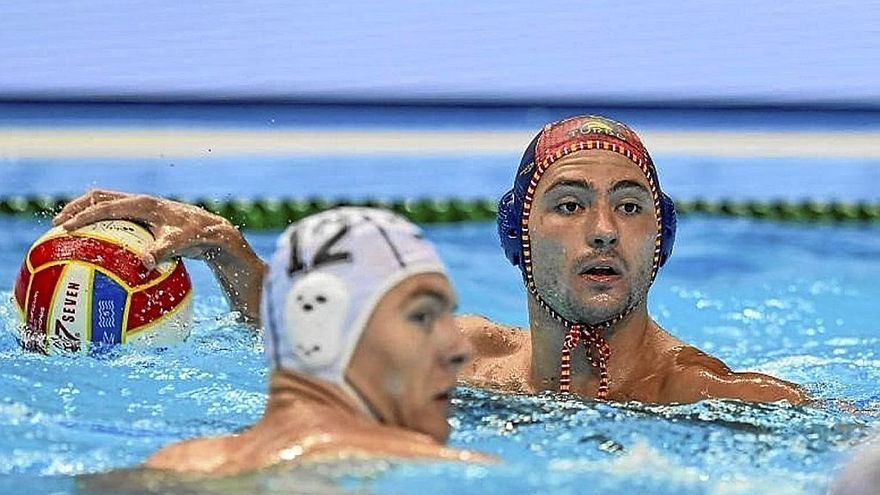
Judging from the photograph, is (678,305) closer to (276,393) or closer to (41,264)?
(41,264)

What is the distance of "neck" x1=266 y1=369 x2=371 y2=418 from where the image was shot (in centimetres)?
230

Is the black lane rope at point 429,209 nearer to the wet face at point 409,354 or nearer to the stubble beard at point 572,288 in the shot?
the stubble beard at point 572,288

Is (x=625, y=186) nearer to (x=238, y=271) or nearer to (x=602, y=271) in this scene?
(x=602, y=271)

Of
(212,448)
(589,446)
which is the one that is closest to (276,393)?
(212,448)

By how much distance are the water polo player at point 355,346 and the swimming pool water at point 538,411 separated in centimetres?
5

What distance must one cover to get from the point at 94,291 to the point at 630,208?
1.26 m

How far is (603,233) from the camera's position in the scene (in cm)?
339

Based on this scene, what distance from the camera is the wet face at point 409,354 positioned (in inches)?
89.4

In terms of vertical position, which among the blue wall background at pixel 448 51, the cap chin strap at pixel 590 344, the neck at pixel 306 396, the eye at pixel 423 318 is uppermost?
the blue wall background at pixel 448 51

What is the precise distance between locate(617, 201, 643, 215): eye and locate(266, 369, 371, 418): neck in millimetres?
1320

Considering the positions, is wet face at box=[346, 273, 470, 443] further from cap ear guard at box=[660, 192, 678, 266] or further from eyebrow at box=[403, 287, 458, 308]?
cap ear guard at box=[660, 192, 678, 266]

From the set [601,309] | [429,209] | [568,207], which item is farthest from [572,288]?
[429,209]

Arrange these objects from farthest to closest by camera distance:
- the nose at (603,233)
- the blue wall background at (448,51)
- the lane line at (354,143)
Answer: the blue wall background at (448,51) < the lane line at (354,143) < the nose at (603,233)

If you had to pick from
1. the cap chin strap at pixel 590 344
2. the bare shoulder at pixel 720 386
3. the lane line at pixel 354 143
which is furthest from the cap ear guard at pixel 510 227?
the lane line at pixel 354 143
